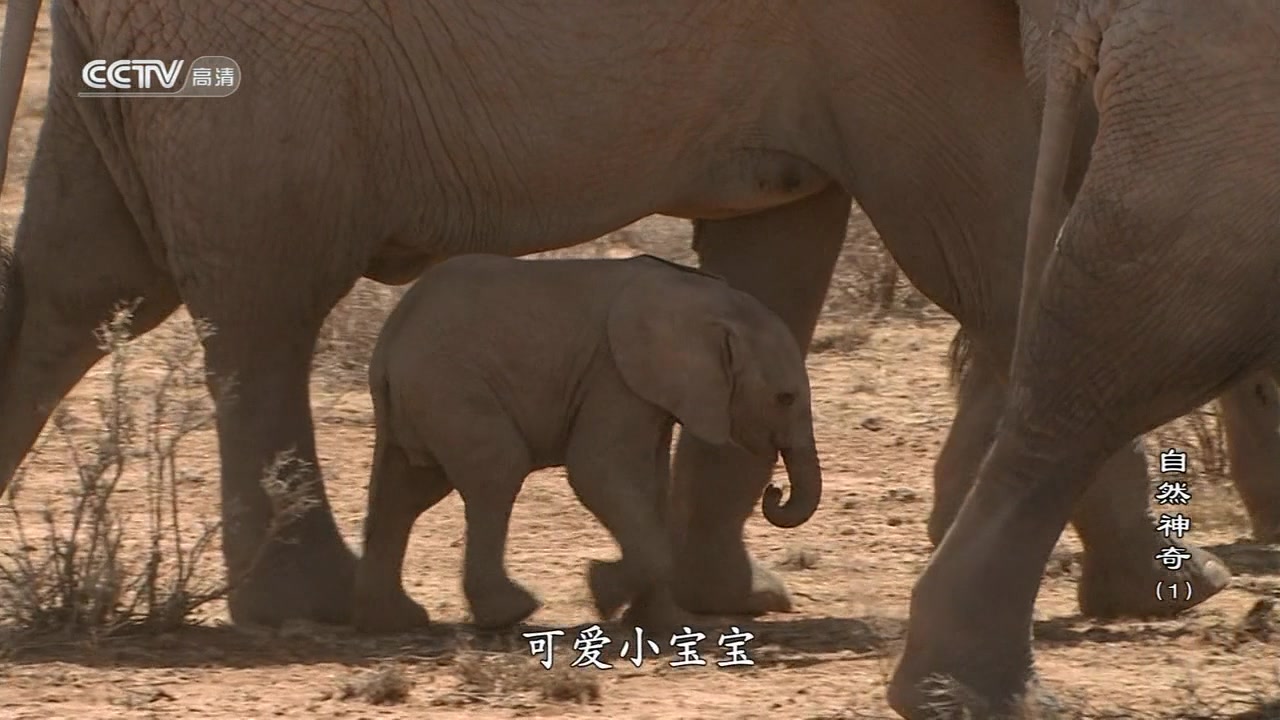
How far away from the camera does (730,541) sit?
6516 mm

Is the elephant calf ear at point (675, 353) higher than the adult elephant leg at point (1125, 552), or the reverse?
the elephant calf ear at point (675, 353)

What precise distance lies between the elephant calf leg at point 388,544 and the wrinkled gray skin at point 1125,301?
1.40 m

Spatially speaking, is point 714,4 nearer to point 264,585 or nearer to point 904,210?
point 904,210

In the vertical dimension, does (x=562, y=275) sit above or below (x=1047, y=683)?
above

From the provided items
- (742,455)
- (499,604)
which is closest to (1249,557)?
(742,455)

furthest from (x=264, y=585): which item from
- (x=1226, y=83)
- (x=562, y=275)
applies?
(x=1226, y=83)

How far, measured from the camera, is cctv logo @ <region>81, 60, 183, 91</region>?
19.7ft

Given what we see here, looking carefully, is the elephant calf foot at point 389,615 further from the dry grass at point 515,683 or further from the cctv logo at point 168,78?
the cctv logo at point 168,78

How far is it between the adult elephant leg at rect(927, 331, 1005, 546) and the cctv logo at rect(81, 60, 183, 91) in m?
1.98

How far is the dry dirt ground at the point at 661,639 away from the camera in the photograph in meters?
5.15

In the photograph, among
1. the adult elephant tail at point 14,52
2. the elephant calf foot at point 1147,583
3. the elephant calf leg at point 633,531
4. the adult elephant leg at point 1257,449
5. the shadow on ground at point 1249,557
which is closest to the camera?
the elephant calf leg at point 633,531

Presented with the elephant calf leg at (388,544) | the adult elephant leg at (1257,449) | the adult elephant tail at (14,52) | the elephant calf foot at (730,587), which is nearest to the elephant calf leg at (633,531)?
the elephant calf leg at (388,544)

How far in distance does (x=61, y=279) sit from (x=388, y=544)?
113 cm

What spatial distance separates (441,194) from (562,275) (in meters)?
0.52
